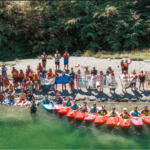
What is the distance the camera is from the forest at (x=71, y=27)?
23844 millimetres

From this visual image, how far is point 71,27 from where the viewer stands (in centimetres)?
2467

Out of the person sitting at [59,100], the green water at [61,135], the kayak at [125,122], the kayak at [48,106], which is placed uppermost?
the person sitting at [59,100]

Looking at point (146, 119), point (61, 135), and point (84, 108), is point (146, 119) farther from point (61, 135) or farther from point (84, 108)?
point (61, 135)

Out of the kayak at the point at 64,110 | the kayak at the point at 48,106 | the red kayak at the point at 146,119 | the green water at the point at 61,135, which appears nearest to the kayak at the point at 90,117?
the green water at the point at 61,135

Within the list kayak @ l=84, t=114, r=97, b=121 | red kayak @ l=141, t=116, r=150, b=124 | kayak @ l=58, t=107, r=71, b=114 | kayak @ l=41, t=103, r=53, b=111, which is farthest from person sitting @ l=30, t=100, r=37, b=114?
red kayak @ l=141, t=116, r=150, b=124

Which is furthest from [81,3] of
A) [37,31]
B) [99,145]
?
[99,145]

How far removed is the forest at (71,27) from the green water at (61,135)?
506 inches

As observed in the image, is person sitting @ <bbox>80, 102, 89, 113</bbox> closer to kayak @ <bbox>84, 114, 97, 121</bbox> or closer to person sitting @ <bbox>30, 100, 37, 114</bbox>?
kayak @ <bbox>84, 114, 97, 121</bbox>

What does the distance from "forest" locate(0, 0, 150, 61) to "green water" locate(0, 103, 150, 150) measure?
42.1 feet

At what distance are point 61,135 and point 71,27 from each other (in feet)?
53.5

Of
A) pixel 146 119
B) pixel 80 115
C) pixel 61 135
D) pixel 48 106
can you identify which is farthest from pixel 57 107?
pixel 146 119

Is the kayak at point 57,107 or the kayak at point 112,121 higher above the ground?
the kayak at point 57,107

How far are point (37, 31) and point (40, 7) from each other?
115 inches

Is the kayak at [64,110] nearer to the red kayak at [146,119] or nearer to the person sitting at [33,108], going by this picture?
the person sitting at [33,108]
